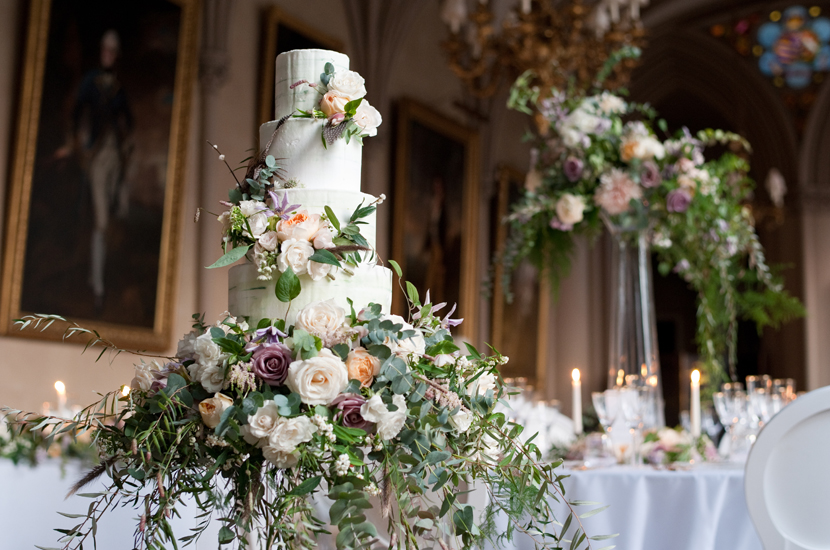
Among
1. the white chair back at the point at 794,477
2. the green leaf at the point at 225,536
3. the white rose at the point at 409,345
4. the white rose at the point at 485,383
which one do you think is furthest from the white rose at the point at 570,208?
the green leaf at the point at 225,536

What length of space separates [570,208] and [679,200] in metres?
0.50

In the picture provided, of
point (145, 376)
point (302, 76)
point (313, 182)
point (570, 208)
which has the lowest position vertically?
point (145, 376)

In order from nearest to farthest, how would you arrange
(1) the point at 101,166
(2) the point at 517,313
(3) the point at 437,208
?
(1) the point at 101,166 < (3) the point at 437,208 < (2) the point at 517,313

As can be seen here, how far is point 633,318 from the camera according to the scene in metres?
4.28

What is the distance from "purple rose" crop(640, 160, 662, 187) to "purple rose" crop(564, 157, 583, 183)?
0.29 m

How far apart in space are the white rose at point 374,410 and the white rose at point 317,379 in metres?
0.06

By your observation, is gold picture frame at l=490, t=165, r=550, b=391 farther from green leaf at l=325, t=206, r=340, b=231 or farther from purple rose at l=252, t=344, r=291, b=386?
purple rose at l=252, t=344, r=291, b=386

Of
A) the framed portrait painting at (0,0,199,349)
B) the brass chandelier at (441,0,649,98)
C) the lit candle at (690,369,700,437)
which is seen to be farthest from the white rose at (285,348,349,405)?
the brass chandelier at (441,0,649,98)

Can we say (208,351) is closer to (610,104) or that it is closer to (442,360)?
(442,360)

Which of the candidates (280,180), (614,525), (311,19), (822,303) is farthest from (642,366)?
(822,303)

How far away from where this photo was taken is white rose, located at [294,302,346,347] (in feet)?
5.53

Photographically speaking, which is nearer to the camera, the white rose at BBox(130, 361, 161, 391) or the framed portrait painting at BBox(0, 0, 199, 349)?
the white rose at BBox(130, 361, 161, 391)

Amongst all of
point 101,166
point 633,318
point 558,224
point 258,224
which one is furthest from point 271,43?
point 258,224

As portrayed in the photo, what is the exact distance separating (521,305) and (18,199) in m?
7.78
